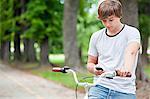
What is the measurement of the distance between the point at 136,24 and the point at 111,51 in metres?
11.9

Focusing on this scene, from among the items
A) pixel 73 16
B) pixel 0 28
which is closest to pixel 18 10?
pixel 0 28

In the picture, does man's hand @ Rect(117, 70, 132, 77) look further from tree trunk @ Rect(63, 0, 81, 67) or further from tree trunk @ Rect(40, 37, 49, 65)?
tree trunk @ Rect(40, 37, 49, 65)

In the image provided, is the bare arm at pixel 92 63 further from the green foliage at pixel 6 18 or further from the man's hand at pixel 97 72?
the green foliage at pixel 6 18

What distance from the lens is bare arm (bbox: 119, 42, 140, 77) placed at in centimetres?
379

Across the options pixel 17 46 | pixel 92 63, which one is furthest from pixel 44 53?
pixel 92 63

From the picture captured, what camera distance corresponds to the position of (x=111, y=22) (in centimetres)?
395

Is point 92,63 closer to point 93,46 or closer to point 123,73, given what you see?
point 93,46

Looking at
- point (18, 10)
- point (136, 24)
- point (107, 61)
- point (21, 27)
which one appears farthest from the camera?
point (18, 10)

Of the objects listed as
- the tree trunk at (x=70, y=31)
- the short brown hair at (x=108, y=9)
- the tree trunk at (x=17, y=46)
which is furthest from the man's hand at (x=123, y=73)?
the tree trunk at (x=17, y=46)

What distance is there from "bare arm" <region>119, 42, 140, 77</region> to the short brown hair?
0.98 ft

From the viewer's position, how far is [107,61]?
4141 millimetres

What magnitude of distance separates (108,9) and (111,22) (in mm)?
122

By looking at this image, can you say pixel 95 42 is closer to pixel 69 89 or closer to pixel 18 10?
pixel 69 89

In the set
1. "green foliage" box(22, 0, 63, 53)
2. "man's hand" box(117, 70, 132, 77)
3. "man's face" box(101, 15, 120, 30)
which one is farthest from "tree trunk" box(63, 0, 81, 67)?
"man's hand" box(117, 70, 132, 77)
